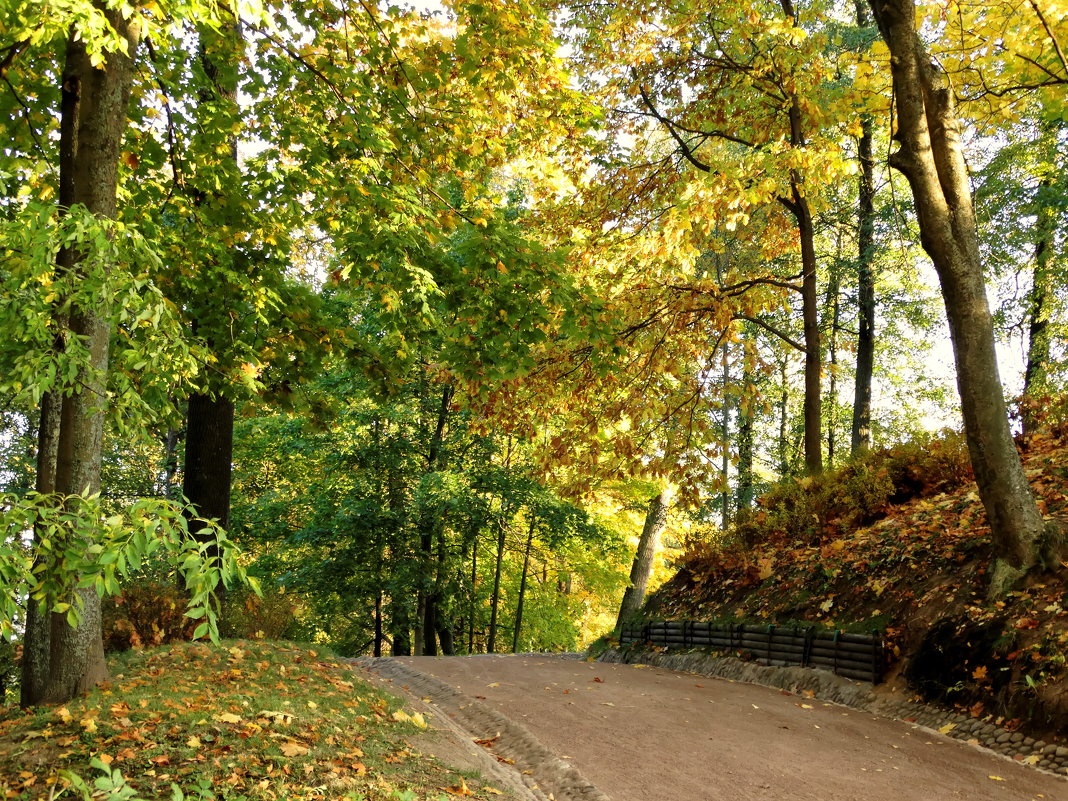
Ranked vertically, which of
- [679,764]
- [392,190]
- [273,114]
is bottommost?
[679,764]

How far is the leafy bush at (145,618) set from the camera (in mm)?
8844

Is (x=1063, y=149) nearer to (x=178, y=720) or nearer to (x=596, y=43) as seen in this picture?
(x=596, y=43)

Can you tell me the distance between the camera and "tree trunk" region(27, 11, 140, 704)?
5.70 metres

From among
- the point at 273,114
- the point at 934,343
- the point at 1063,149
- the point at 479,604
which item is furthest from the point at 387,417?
the point at 934,343

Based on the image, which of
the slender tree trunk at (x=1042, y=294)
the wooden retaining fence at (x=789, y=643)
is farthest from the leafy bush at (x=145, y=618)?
the slender tree trunk at (x=1042, y=294)

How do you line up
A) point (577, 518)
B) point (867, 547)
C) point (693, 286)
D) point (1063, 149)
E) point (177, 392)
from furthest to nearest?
1. point (577, 518)
2. point (1063, 149)
3. point (693, 286)
4. point (867, 547)
5. point (177, 392)

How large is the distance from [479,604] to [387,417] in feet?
30.5

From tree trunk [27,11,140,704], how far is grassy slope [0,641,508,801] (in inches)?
13.8

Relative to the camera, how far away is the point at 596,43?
12.3 m

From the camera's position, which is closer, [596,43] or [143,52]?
[143,52]

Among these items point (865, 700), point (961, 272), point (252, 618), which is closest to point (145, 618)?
point (252, 618)

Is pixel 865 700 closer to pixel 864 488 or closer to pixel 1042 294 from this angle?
pixel 864 488

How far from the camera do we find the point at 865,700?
845 cm

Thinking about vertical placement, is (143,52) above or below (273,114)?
above
